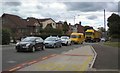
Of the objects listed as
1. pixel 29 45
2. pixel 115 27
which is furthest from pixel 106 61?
pixel 115 27

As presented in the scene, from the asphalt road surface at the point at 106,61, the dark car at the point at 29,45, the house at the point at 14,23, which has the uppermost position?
the house at the point at 14,23

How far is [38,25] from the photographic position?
11469 centimetres

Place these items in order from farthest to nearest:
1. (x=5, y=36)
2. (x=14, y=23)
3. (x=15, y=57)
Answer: (x=14, y=23) → (x=5, y=36) → (x=15, y=57)

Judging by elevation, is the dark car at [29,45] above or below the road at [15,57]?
above

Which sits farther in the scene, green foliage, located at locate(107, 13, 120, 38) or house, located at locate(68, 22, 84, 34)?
house, located at locate(68, 22, 84, 34)

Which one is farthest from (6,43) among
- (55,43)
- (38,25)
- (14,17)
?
(38,25)

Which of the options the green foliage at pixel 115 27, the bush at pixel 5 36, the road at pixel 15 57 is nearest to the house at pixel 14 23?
the green foliage at pixel 115 27

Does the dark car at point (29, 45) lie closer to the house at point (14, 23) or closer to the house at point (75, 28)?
the house at point (14, 23)

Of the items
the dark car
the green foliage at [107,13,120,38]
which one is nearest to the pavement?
the dark car

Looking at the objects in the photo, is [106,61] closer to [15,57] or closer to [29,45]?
[15,57]

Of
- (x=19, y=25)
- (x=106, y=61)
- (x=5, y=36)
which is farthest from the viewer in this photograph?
(x=19, y=25)

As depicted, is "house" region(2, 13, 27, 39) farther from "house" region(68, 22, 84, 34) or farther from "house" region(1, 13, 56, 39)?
"house" region(68, 22, 84, 34)

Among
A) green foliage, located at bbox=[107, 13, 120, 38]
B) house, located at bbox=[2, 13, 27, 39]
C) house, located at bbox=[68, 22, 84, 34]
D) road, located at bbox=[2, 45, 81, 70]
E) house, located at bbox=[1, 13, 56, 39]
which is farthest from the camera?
house, located at bbox=[68, 22, 84, 34]

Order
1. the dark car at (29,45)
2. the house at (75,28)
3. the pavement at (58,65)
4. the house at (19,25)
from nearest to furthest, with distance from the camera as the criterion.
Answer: the pavement at (58,65)
the dark car at (29,45)
the house at (19,25)
the house at (75,28)
